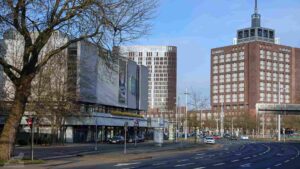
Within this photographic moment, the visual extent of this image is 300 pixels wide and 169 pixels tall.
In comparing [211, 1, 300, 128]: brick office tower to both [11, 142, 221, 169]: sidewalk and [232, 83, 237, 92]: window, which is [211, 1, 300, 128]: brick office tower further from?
[11, 142, 221, 169]: sidewalk

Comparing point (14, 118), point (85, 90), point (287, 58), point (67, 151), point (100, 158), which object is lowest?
point (67, 151)

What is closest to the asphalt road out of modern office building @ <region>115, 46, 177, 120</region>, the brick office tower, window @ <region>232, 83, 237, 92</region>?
modern office building @ <region>115, 46, 177, 120</region>

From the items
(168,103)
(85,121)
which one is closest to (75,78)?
(85,121)

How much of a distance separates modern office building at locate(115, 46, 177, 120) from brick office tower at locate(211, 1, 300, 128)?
68.0 ft

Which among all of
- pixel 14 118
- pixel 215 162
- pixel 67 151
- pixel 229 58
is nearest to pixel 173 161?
pixel 215 162

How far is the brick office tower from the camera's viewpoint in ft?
560

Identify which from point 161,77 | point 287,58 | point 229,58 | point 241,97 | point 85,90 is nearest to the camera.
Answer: point 85,90

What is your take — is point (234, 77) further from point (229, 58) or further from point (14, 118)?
point (14, 118)

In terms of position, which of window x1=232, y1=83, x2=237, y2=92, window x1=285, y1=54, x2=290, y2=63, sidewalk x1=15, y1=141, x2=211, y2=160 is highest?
window x1=285, y1=54, x2=290, y2=63

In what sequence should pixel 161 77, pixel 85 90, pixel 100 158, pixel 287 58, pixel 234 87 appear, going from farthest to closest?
1. pixel 234 87
2. pixel 287 58
3. pixel 161 77
4. pixel 85 90
5. pixel 100 158

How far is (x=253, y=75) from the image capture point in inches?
6703

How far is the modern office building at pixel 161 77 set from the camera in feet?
470

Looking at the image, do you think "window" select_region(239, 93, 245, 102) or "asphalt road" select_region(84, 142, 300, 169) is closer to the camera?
"asphalt road" select_region(84, 142, 300, 169)

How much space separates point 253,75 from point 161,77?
104ft
